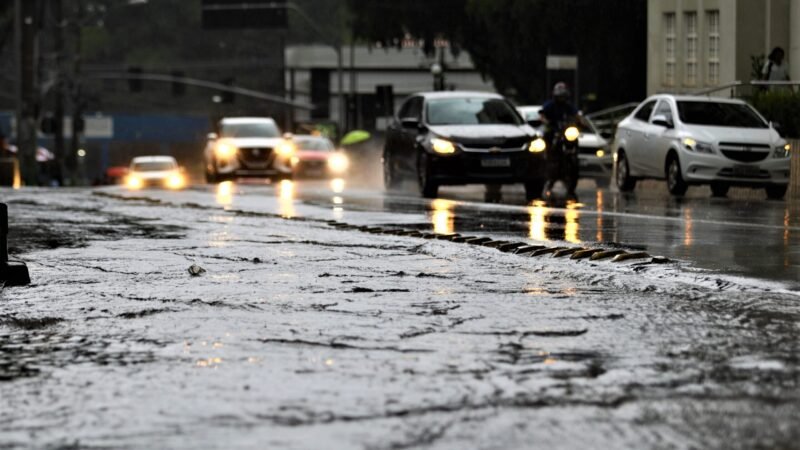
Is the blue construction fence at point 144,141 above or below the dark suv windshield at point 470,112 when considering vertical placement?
below

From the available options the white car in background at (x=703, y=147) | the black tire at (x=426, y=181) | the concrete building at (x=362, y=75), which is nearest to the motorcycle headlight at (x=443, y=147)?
the black tire at (x=426, y=181)

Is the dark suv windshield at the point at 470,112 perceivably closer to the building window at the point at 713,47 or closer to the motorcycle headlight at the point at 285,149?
the motorcycle headlight at the point at 285,149

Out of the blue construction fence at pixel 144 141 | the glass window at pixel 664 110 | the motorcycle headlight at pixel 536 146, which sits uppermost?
the glass window at pixel 664 110

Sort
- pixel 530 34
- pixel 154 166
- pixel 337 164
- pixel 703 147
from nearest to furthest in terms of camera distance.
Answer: pixel 703 147
pixel 337 164
pixel 530 34
pixel 154 166

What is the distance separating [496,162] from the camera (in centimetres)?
2669

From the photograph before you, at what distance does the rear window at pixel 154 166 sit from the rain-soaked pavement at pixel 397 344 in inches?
Answer: 1829

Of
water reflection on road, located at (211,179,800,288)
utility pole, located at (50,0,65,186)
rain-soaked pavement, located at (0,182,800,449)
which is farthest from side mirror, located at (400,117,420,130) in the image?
utility pole, located at (50,0,65,186)

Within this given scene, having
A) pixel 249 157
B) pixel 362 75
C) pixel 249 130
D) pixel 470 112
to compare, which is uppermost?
pixel 470 112

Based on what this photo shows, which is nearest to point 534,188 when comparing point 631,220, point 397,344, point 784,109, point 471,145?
point 471,145

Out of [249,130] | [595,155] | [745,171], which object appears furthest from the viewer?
[249,130]

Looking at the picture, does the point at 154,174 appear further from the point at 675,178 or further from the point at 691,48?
the point at 675,178

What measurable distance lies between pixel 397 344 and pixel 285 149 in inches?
1304

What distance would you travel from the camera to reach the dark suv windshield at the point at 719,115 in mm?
29125

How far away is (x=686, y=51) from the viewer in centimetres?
4688
